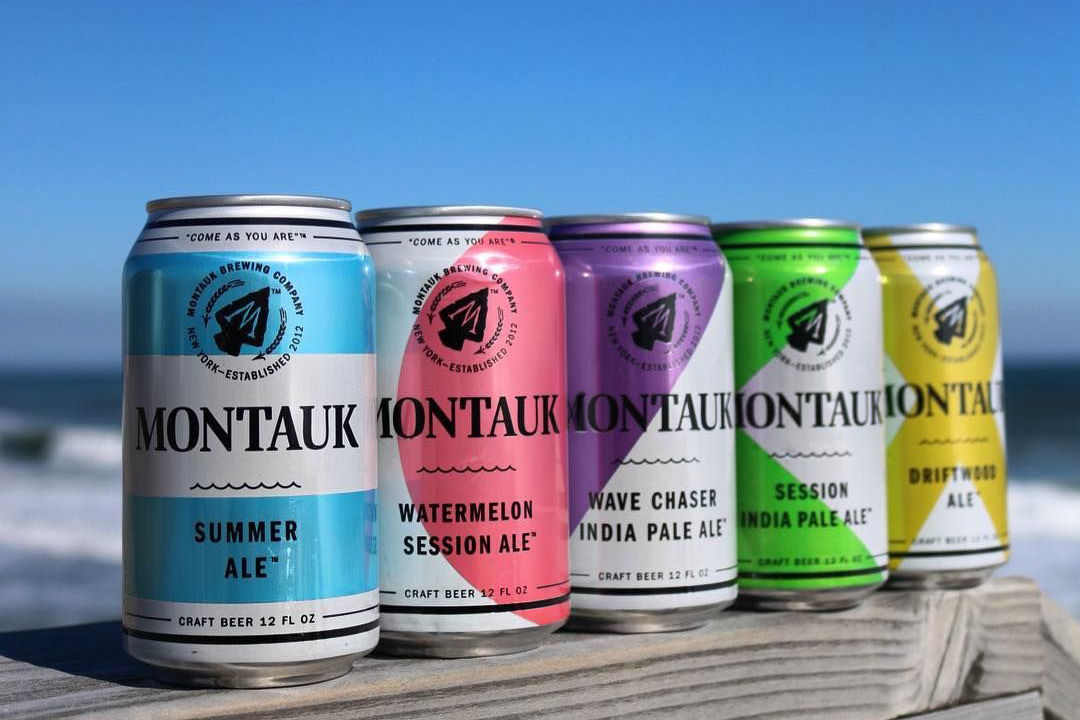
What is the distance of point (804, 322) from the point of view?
1509mm

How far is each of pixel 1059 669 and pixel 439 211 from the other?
1.04 metres

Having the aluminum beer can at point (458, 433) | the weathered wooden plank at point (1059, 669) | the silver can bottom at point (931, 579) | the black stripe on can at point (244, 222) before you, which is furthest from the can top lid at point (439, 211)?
the weathered wooden plank at point (1059, 669)

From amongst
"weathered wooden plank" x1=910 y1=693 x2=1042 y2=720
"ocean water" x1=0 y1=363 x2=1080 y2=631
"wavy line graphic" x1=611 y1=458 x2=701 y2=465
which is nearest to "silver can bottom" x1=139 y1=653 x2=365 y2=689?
"wavy line graphic" x1=611 y1=458 x2=701 y2=465

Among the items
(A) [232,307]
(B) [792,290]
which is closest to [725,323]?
(B) [792,290]

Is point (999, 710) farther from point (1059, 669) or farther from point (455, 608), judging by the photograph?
point (455, 608)

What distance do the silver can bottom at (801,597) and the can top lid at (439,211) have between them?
533 mm

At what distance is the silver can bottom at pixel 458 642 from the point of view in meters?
1.28

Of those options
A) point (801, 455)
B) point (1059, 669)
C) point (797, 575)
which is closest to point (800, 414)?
point (801, 455)

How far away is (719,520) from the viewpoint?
1.44 metres

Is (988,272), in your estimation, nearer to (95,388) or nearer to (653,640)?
(653,640)

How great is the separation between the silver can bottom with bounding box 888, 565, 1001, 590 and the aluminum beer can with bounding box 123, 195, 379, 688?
2.56ft

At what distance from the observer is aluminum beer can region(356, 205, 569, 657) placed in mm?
1260

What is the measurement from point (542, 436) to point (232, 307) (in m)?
0.33

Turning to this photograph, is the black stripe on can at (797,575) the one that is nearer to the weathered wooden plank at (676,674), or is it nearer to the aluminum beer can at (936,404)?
the weathered wooden plank at (676,674)
